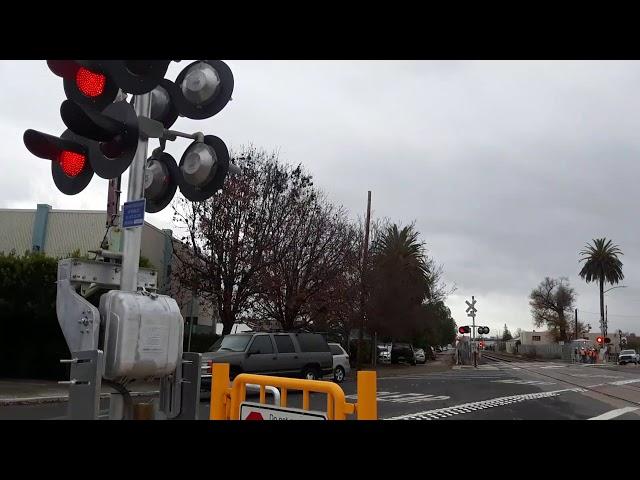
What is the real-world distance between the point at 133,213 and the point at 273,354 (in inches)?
562

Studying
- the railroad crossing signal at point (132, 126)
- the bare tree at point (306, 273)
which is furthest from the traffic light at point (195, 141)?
the bare tree at point (306, 273)

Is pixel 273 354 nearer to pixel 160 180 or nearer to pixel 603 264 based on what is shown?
pixel 160 180

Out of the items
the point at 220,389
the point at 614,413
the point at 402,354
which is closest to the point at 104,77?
the point at 220,389

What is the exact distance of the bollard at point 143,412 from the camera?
11.9 feet

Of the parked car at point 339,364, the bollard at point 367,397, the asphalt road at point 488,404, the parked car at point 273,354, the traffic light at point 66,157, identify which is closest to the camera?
the bollard at point 367,397

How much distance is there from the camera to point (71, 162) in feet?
12.7


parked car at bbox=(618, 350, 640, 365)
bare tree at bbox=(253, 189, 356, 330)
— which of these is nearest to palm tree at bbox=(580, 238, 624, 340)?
parked car at bbox=(618, 350, 640, 365)

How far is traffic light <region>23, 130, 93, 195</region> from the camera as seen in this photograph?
3799 mm

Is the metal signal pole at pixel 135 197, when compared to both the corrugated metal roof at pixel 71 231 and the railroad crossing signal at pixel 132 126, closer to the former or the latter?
the railroad crossing signal at pixel 132 126

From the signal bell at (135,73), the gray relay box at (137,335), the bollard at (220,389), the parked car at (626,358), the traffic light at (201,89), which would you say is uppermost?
the traffic light at (201,89)

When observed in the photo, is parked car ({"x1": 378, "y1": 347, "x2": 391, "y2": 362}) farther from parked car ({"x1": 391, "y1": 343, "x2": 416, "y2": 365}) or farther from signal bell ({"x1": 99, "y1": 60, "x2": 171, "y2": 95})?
signal bell ({"x1": 99, "y1": 60, "x2": 171, "y2": 95})

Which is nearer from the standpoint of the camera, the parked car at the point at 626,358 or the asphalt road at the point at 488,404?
the asphalt road at the point at 488,404

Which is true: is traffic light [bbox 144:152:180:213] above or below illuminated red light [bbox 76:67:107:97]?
below

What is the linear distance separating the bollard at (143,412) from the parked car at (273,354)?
1162cm
